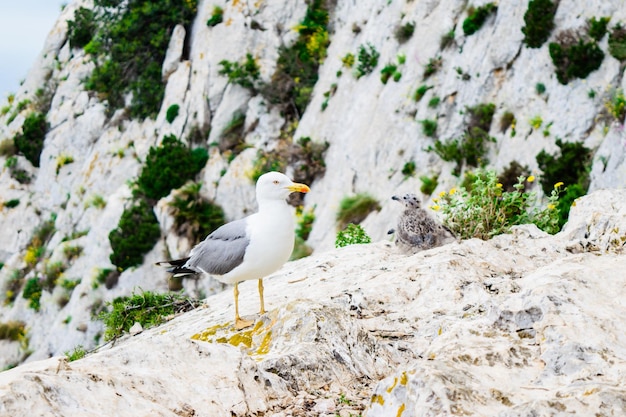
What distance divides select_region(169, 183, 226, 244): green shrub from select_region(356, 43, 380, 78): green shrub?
628 cm

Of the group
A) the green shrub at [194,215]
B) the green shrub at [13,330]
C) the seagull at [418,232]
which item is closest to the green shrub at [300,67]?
the green shrub at [194,215]

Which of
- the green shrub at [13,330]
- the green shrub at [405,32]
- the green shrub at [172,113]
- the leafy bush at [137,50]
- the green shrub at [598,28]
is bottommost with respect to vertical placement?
the green shrub at [13,330]

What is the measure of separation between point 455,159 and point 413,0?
22.7 ft

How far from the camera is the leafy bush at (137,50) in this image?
→ 27688mm

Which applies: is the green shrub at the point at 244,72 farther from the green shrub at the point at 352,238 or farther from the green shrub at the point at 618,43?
the green shrub at the point at 352,238

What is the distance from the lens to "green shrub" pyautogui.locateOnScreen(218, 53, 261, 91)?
24547 millimetres

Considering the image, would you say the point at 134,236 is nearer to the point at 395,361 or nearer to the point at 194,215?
the point at 194,215

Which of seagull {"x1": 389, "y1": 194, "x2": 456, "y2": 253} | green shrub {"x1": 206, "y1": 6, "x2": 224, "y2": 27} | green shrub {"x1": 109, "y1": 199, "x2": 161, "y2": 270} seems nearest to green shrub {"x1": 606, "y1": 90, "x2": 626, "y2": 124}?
seagull {"x1": 389, "y1": 194, "x2": 456, "y2": 253}

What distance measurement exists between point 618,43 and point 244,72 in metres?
13.9

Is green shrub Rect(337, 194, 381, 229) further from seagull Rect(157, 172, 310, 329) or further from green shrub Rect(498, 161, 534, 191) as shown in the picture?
seagull Rect(157, 172, 310, 329)

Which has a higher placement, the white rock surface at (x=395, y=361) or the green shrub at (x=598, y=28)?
the green shrub at (x=598, y=28)

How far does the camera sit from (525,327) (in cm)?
356

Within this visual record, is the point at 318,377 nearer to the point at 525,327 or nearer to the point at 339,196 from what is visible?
the point at 525,327

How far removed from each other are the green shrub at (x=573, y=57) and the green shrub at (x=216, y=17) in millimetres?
14999
